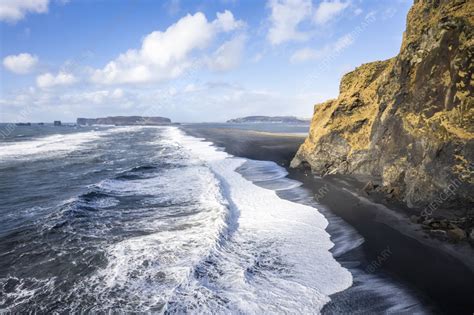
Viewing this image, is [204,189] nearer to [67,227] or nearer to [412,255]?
[67,227]

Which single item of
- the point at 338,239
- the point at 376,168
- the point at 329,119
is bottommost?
the point at 338,239

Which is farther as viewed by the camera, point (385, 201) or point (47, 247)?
point (385, 201)

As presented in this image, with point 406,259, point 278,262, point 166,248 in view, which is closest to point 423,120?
point 406,259

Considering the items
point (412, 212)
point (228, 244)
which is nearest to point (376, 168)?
point (412, 212)

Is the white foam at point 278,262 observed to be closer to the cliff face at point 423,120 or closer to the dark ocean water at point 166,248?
the dark ocean water at point 166,248

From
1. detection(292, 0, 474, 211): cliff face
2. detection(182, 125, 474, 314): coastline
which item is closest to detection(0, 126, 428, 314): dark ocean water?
detection(182, 125, 474, 314): coastline

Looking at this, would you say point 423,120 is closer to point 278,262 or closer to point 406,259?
point 406,259

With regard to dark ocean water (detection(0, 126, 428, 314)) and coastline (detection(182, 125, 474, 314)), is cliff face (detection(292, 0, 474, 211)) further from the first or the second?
dark ocean water (detection(0, 126, 428, 314))
